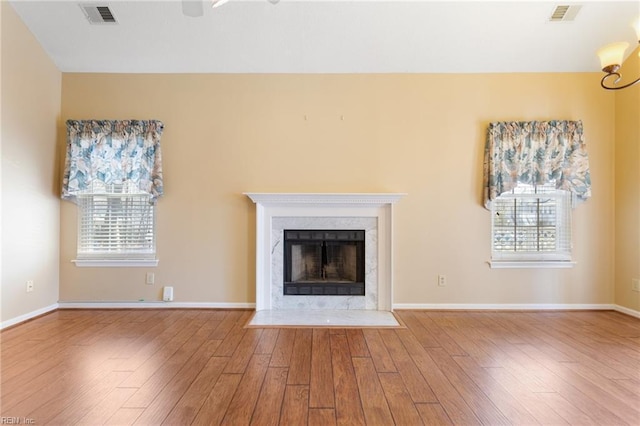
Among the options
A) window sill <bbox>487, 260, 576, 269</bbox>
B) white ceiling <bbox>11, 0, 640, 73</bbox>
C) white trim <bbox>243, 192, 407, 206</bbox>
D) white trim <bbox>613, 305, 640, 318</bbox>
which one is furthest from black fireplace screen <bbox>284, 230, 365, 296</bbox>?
white trim <bbox>613, 305, 640, 318</bbox>

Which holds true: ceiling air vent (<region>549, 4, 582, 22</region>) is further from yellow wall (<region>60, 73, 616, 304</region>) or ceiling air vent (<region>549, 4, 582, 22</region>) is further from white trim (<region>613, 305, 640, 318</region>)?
white trim (<region>613, 305, 640, 318</region>)

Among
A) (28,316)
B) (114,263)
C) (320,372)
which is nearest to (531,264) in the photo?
(320,372)

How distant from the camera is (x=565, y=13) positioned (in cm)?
318

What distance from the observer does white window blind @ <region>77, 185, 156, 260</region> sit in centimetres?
383

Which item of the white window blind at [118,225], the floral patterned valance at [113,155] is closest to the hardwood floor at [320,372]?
the white window blind at [118,225]

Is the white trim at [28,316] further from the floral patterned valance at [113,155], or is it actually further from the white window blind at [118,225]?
the floral patterned valance at [113,155]

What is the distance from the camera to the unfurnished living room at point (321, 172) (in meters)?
3.38

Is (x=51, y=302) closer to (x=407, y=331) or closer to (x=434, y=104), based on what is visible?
(x=407, y=331)

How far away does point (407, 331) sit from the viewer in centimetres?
311

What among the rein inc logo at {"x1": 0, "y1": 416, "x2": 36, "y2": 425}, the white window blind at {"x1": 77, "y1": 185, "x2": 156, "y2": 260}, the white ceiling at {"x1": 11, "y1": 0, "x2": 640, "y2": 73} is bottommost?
the rein inc logo at {"x1": 0, "y1": 416, "x2": 36, "y2": 425}

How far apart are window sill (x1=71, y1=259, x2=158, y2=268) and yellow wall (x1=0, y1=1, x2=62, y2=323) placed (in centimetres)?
30

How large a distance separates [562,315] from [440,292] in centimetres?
132

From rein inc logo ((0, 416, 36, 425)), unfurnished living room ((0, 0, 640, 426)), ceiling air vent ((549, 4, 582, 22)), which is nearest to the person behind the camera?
rein inc logo ((0, 416, 36, 425))

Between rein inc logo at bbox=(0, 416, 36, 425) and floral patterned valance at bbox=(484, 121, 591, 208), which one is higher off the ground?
floral patterned valance at bbox=(484, 121, 591, 208)
